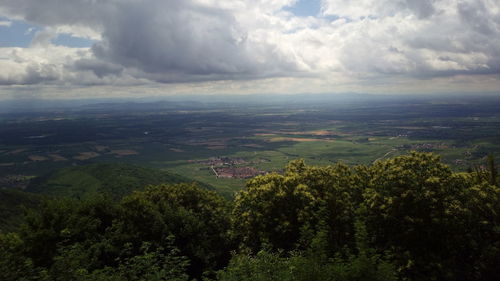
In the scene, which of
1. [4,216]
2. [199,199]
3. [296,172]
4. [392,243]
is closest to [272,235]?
[296,172]

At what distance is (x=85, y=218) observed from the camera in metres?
36.9

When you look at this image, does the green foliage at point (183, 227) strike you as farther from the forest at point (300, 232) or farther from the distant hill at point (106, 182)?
the distant hill at point (106, 182)

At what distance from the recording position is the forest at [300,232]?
72.2 feet

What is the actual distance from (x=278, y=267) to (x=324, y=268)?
2793 millimetres

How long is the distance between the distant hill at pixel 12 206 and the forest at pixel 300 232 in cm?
6384

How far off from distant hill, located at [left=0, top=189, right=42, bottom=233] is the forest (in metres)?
63.8

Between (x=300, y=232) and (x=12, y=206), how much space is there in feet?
396

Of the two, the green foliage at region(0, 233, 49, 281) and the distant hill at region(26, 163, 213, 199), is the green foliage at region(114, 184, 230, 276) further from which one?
the distant hill at region(26, 163, 213, 199)

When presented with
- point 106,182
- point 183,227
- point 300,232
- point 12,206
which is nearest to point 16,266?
point 183,227

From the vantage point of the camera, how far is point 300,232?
2894 cm

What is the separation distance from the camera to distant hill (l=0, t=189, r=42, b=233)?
304 ft

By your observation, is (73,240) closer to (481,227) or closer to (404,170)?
(404,170)

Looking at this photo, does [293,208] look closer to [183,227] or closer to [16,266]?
[183,227]

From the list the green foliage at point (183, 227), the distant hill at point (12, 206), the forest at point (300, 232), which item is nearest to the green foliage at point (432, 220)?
the forest at point (300, 232)
